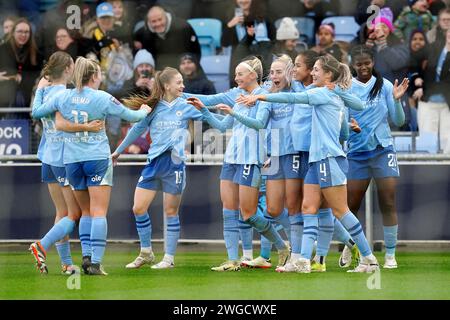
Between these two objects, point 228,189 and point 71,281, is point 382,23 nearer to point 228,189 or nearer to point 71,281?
point 228,189

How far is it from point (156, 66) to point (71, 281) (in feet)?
13.8

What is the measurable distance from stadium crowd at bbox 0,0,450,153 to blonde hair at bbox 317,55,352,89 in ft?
6.89

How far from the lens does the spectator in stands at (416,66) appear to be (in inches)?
409

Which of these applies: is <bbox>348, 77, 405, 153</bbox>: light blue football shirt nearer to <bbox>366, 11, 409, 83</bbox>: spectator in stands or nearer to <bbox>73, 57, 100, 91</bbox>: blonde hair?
<bbox>366, 11, 409, 83</bbox>: spectator in stands

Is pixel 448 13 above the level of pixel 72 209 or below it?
above

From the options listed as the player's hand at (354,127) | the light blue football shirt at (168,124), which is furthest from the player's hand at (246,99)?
the player's hand at (354,127)

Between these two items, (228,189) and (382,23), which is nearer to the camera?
(228,189)

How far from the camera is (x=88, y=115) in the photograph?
8008mm

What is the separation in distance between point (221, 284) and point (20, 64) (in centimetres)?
414

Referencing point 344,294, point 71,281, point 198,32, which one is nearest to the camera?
point 344,294

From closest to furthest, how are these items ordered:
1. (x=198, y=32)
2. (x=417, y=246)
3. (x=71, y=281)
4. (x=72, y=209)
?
(x=71, y=281) → (x=72, y=209) → (x=417, y=246) → (x=198, y=32)

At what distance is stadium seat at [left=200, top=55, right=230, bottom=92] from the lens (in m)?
11.1

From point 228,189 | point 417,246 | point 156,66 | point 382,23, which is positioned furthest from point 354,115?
point 156,66

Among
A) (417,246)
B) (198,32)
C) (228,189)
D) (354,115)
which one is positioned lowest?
(417,246)
